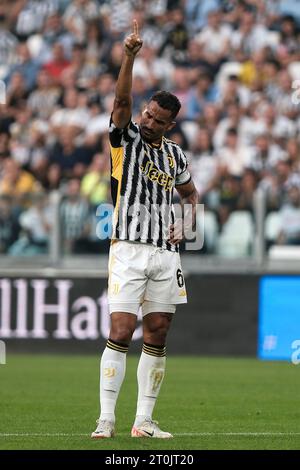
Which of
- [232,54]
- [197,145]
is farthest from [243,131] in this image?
[232,54]

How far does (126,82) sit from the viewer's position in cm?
779

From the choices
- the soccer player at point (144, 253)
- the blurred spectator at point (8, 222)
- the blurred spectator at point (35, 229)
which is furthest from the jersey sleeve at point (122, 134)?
the blurred spectator at point (8, 222)

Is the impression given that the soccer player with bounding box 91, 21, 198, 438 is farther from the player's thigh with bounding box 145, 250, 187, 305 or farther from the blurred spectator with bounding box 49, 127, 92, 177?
the blurred spectator with bounding box 49, 127, 92, 177

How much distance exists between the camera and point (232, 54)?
65.7 ft

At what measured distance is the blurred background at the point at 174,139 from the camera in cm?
1591

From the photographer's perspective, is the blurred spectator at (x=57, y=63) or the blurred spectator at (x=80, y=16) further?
the blurred spectator at (x=80, y=16)

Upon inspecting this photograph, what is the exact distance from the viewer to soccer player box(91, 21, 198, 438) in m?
8.15

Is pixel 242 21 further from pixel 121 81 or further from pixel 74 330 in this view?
pixel 121 81

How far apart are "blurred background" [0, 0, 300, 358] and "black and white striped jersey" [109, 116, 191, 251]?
726cm

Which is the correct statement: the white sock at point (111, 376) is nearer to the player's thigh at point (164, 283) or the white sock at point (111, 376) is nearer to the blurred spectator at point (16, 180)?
the player's thigh at point (164, 283)

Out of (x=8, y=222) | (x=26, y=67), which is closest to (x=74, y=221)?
(x=8, y=222)

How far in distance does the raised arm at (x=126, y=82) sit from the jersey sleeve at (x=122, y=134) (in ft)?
0.24

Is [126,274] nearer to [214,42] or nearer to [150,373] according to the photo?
[150,373]
